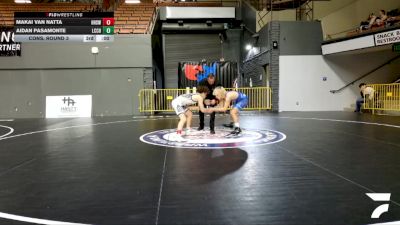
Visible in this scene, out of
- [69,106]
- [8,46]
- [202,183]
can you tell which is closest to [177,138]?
[202,183]

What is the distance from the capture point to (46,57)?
56.3 feet

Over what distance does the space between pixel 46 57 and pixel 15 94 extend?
2346 millimetres

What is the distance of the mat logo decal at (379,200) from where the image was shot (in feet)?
9.91

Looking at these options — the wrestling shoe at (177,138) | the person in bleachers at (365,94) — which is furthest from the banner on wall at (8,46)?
the person in bleachers at (365,94)

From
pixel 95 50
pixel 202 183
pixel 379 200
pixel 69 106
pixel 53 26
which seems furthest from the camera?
pixel 95 50

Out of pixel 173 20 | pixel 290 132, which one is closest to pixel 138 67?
pixel 173 20

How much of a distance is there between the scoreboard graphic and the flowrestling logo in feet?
24.2

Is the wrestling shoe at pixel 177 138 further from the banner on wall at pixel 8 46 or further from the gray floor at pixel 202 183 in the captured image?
the banner on wall at pixel 8 46

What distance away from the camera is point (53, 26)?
13.7 m

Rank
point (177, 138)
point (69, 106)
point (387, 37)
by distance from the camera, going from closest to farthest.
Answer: point (177, 138) → point (387, 37) → point (69, 106)

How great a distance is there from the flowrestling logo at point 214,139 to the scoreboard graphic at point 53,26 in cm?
738

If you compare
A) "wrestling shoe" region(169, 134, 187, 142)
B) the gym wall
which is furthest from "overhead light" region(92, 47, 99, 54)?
"wrestling shoe" region(169, 134, 187, 142)

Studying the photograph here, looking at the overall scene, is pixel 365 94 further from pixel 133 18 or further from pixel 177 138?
pixel 133 18

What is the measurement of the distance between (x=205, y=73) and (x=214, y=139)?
10970mm
